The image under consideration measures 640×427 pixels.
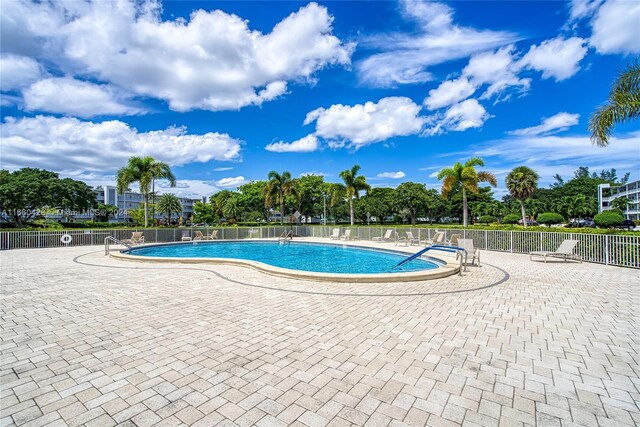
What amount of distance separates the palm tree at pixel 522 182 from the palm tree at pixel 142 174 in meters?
39.9

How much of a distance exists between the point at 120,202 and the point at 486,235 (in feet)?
383

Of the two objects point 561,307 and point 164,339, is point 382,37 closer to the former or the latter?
point 561,307

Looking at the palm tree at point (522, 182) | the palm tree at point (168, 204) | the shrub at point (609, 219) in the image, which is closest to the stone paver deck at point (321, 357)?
the shrub at point (609, 219)

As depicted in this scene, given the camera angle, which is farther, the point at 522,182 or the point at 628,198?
the point at 628,198

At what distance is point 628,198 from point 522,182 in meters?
71.8

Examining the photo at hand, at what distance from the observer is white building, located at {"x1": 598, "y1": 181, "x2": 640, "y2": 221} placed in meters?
74.4

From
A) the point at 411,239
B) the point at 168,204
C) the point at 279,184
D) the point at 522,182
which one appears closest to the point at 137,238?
the point at 279,184

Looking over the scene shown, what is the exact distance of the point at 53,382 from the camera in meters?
3.20

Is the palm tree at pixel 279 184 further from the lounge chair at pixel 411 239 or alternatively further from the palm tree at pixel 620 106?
the palm tree at pixel 620 106

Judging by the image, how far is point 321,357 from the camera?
375 centimetres

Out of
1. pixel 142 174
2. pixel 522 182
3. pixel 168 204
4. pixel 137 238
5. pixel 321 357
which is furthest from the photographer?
pixel 168 204

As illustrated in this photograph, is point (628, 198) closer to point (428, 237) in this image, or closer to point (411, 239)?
point (428, 237)

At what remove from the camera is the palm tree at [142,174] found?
1050 inches

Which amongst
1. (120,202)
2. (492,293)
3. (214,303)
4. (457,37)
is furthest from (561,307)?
(120,202)
